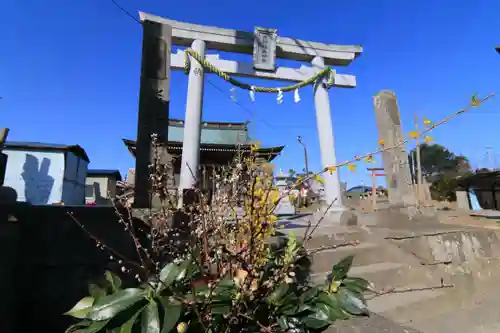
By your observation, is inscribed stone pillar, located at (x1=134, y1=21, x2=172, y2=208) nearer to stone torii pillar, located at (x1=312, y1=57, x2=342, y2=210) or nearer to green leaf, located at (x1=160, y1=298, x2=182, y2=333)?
green leaf, located at (x1=160, y1=298, x2=182, y2=333)

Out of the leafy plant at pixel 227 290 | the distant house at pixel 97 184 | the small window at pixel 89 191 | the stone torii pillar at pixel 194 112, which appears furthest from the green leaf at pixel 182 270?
the small window at pixel 89 191

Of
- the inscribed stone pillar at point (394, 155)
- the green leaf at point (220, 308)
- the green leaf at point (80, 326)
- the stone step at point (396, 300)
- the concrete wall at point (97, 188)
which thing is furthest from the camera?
the concrete wall at point (97, 188)

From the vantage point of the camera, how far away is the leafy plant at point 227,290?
0.96 meters

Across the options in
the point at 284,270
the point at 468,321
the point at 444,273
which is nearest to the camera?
the point at 284,270

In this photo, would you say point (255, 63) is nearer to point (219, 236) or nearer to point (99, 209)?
point (99, 209)

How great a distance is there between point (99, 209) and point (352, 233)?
4284mm

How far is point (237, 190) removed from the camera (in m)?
1.28

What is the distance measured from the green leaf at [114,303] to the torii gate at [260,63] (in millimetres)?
6237

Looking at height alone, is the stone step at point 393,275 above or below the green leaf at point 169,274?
below

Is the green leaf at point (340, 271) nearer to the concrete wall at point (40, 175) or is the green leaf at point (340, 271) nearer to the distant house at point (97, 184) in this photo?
the concrete wall at point (40, 175)

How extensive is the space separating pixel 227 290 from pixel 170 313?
23 centimetres

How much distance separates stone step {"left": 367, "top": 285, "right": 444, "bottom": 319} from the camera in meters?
3.21

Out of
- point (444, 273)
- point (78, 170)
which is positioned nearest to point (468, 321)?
point (444, 273)

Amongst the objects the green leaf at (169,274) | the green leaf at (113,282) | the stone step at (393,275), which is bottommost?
the stone step at (393,275)
